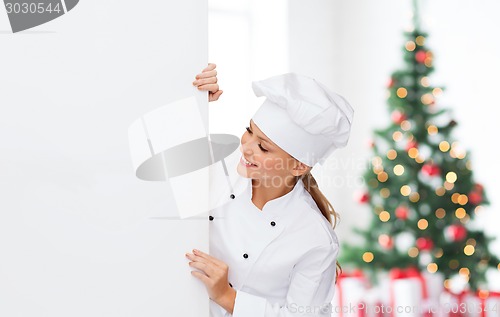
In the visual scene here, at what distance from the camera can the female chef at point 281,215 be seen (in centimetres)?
126

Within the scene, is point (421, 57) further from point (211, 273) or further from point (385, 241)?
point (211, 273)

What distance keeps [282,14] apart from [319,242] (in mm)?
2244

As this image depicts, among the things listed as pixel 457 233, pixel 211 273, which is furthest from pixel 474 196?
pixel 211 273

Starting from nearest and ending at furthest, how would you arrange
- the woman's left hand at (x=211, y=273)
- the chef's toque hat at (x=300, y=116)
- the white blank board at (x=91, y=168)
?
1. the white blank board at (x=91, y=168)
2. the woman's left hand at (x=211, y=273)
3. the chef's toque hat at (x=300, y=116)

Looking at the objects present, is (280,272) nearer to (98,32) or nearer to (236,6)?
(98,32)

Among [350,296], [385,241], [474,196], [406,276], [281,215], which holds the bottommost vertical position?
[350,296]

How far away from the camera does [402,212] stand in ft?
9.97

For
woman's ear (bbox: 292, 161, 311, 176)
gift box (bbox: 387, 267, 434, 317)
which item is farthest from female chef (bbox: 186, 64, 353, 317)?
gift box (bbox: 387, 267, 434, 317)

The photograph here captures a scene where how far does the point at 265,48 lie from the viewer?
3412 millimetres

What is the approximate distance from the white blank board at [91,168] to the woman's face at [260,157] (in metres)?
0.29

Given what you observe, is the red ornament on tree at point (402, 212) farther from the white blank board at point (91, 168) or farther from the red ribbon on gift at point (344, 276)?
the white blank board at point (91, 168)

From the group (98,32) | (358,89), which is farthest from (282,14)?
(98,32)

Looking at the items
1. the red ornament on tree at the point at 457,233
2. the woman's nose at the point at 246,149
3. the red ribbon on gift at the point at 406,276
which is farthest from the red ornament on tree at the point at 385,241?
the woman's nose at the point at 246,149

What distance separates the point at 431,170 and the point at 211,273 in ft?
7.09
